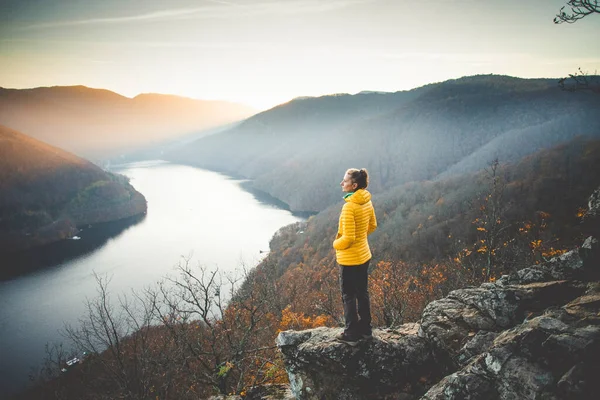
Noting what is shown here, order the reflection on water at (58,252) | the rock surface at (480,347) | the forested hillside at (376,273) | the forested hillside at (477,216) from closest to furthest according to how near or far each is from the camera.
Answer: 1. the rock surface at (480,347)
2. the forested hillside at (376,273)
3. the forested hillside at (477,216)
4. the reflection on water at (58,252)

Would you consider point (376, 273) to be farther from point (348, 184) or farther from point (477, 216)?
point (348, 184)

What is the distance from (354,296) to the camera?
4797 mm

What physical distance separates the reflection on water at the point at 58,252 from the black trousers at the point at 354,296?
250 feet

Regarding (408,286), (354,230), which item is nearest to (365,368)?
(354,230)

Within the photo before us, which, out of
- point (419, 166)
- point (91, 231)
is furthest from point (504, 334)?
point (419, 166)

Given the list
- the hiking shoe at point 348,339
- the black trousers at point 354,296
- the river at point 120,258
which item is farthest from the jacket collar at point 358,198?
the river at point 120,258

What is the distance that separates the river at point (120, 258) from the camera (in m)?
38.8

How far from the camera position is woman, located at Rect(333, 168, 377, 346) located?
4555 mm

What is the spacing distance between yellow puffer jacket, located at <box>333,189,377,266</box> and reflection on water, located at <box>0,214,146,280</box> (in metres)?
76.4

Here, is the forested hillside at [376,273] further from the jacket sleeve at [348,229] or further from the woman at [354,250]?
the jacket sleeve at [348,229]

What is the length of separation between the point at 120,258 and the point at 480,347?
7144cm

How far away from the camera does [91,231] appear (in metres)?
86.8

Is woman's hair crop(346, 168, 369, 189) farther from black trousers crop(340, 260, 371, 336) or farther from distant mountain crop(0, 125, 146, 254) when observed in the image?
distant mountain crop(0, 125, 146, 254)

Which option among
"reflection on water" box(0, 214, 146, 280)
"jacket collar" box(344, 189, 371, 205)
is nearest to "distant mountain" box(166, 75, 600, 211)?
"reflection on water" box(0, 214, 146, 280)
